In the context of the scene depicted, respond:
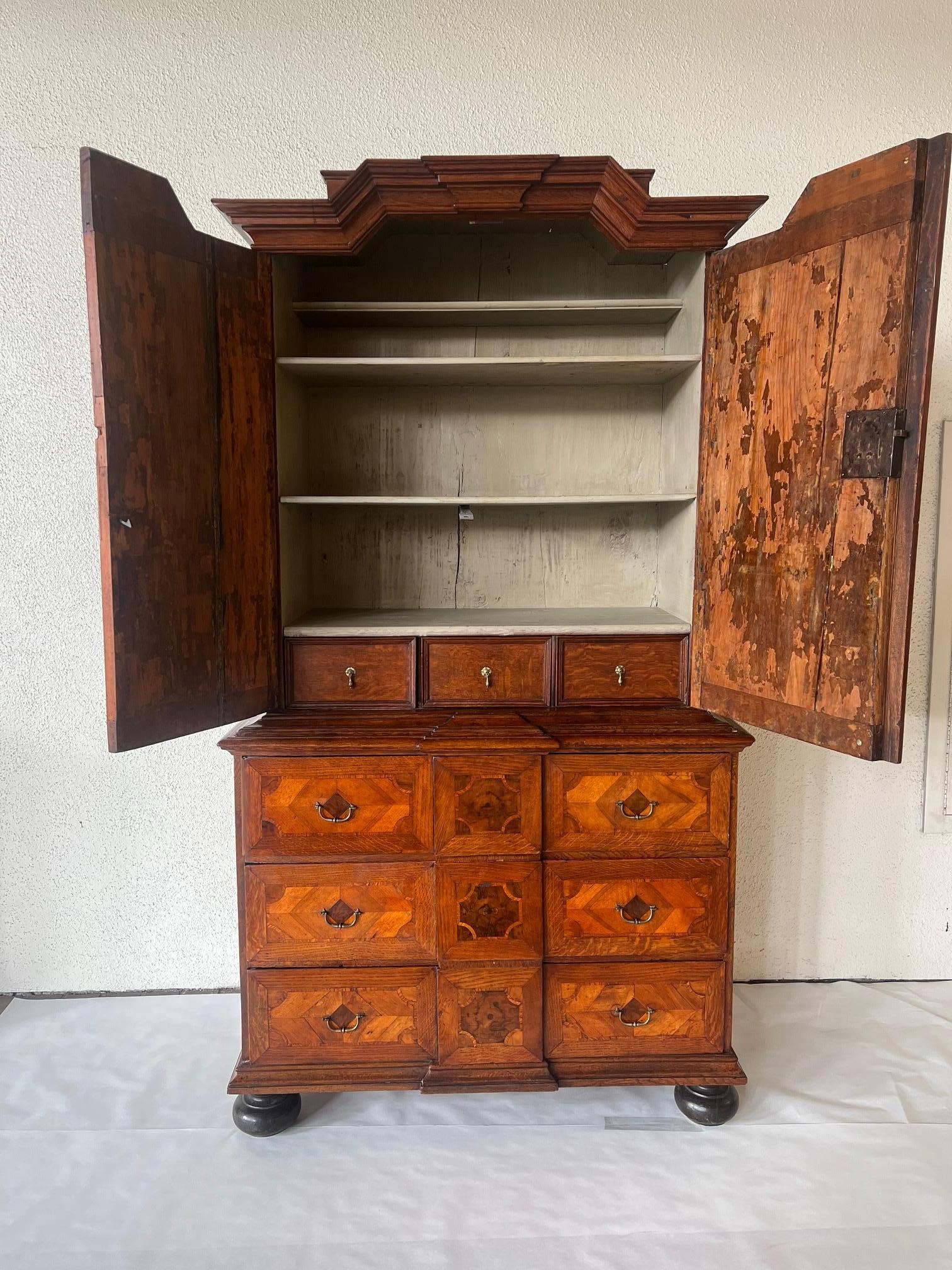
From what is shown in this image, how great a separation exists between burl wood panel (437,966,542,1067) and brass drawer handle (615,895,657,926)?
0.24m

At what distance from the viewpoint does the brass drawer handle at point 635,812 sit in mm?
1773

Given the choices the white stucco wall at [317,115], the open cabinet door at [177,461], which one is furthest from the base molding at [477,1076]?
the white stucco wall at [317,115]

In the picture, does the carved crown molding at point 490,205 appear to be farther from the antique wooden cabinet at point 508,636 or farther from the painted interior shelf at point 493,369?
the painted interior shelf at point 493,369

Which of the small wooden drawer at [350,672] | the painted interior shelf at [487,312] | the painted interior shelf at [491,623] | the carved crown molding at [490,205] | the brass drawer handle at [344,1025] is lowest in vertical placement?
the brass drawer handle at [344,1025]

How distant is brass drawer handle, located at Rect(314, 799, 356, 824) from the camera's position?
1.76 metres

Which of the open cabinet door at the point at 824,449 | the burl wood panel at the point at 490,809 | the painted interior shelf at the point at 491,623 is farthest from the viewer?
the painted interior shelf at the point at 491,623

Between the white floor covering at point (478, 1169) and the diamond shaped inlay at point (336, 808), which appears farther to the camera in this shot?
the diamond shaped inlay at point (336, 808)

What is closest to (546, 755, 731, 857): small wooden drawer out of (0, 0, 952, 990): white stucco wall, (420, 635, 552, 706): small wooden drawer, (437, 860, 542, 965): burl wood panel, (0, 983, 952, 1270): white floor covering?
(437, 860, 542, 965): burl wood panel

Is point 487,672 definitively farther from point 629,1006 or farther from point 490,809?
point 629,1006

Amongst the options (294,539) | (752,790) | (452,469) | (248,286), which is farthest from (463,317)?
(752,790)

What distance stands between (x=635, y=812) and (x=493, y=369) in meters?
1.17

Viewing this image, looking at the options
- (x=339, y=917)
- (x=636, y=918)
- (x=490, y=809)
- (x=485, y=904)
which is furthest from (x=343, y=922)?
(x=636, y=918)

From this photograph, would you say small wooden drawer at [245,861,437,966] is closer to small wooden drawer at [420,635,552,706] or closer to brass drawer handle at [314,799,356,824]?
brass drawer handle at [314,799,356,824]

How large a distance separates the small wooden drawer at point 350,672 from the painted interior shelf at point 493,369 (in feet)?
2.23
